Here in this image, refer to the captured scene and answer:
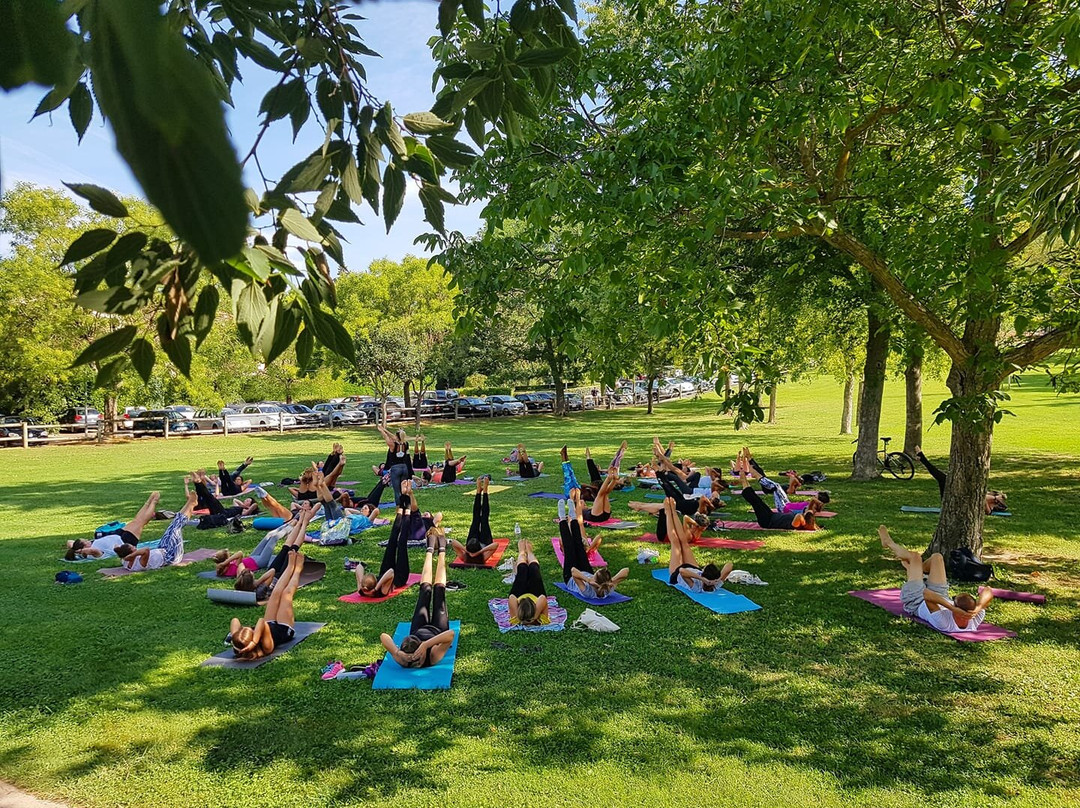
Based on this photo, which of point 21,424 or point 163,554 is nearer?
point 163,554

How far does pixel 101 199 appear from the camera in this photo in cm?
120

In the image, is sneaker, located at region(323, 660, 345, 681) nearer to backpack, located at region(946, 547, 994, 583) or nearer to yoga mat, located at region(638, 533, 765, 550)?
yoga mat, located at region(638, 533, 765, 550)

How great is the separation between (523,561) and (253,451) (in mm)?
21670

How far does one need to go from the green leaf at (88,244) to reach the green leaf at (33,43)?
29.2 inches

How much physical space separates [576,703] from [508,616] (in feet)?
7.46

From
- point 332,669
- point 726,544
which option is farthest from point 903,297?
point 332,669

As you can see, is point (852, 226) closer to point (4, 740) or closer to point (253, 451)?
point (4, 740)

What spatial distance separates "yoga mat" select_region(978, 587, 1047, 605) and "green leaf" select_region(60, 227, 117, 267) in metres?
9.71

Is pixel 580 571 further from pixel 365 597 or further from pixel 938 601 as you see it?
pixel 938 601

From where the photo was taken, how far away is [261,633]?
6895 mm

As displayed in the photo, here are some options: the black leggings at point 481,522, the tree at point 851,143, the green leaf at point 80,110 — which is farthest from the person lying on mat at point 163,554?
the green leaf at point 80,110

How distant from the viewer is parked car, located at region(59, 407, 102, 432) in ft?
102

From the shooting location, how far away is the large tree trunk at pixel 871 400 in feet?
52.0

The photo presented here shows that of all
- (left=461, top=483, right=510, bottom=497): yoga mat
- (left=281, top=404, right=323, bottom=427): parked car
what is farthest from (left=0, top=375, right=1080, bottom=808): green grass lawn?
(left=281, top=404, right=323, bottom=427): parked car
